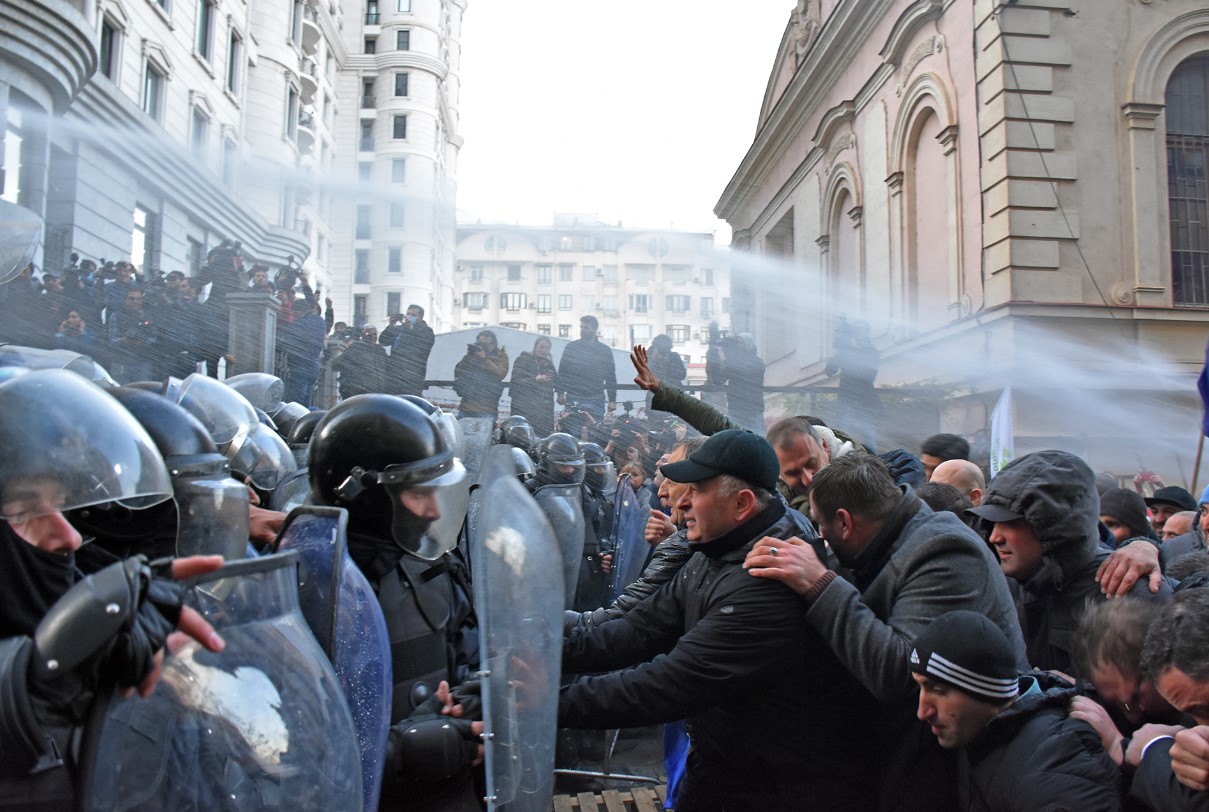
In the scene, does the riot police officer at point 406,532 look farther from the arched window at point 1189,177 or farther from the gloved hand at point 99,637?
the arched window at point 1189,177

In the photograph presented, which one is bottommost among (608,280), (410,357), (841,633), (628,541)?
(628,541)

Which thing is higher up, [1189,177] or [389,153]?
[389,153]

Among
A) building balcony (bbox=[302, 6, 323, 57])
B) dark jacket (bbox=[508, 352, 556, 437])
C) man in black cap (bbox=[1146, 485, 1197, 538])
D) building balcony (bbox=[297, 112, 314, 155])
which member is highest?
building balcony (bbox=[302, 6, 323, 57])

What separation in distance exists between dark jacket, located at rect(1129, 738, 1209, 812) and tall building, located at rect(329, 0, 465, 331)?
5545cm

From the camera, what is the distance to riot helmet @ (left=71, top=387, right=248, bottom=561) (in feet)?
6.95

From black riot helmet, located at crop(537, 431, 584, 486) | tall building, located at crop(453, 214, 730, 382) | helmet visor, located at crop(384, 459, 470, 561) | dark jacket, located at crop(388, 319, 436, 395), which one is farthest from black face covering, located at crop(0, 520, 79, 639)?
tall building, located at crop(453, 214, 730, 382)

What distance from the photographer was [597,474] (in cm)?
696

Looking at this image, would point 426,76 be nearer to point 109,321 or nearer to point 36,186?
point 36,186

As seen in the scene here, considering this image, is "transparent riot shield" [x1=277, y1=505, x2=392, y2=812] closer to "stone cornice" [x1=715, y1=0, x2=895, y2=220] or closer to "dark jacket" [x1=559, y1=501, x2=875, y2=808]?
"dark jacket" [x1=559, y1=501, x2=875, y2=808]

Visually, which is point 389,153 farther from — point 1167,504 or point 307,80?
point 1167,504

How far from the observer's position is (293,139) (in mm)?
34500

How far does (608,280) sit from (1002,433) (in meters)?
21.4

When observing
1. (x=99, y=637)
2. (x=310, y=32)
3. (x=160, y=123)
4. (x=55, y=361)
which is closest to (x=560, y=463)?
(x=55, y=361)

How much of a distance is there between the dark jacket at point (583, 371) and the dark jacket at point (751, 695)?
8.90 m
